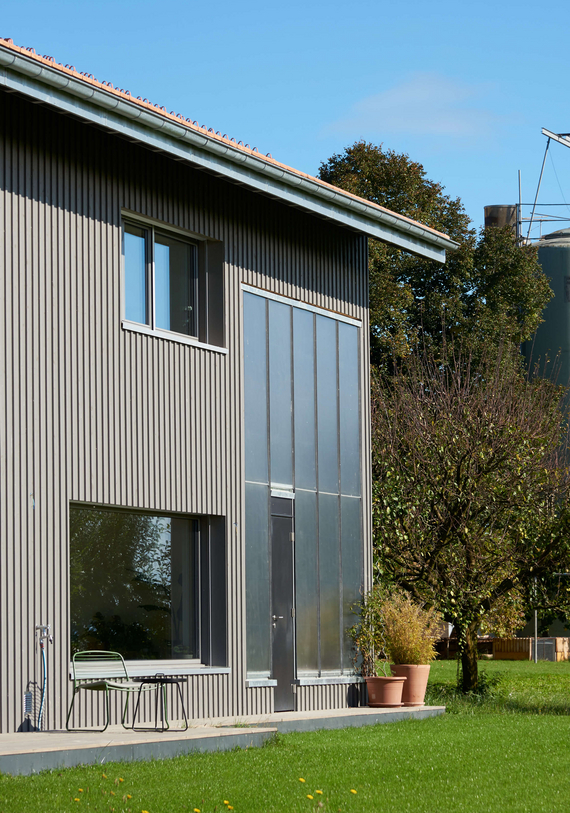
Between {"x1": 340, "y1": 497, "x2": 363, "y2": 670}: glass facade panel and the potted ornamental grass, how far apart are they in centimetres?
14

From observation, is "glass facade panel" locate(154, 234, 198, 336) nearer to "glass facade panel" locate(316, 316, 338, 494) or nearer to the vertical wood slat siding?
the vertical wood slat siding

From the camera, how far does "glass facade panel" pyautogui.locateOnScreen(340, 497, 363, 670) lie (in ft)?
49.8

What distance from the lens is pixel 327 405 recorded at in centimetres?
1543

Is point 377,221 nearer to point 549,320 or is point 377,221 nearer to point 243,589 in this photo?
point 243,589

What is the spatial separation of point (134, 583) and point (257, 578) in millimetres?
2103

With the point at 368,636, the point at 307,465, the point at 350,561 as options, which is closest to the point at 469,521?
the point at 350,561

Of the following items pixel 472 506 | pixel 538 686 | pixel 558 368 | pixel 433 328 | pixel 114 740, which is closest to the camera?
pixel 114 740

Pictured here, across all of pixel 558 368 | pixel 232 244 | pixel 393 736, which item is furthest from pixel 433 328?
pixel 393 736

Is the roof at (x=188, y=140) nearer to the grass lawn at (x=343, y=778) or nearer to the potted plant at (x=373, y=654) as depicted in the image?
the potted plant at (x=373, y=654)

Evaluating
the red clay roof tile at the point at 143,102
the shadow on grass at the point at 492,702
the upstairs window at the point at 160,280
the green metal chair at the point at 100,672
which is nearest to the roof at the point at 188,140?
the red clay roof tile at the point at 143,102

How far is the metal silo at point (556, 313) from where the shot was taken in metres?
37.2

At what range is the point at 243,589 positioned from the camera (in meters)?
13.4

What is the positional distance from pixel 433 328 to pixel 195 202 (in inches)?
670

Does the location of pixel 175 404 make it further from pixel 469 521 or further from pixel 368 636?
pixel 469 521
